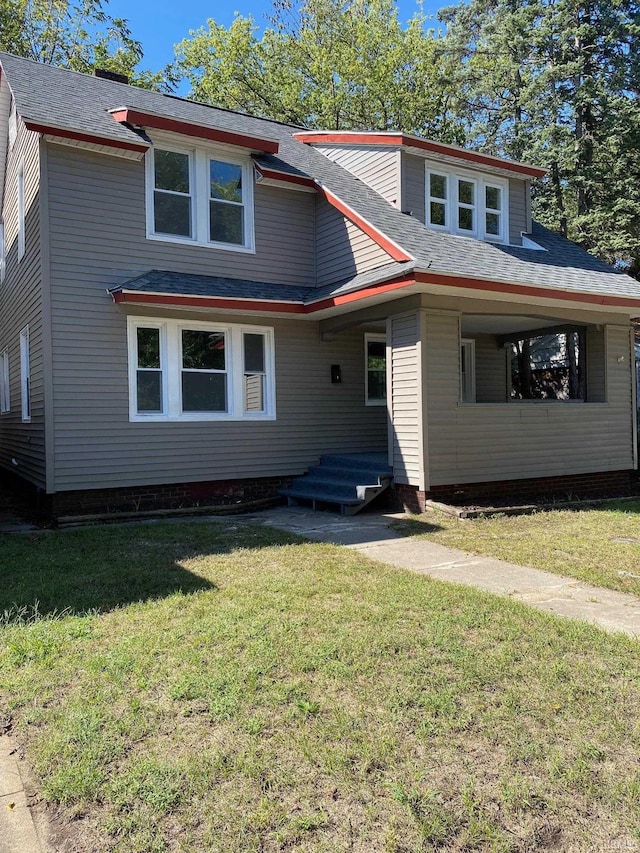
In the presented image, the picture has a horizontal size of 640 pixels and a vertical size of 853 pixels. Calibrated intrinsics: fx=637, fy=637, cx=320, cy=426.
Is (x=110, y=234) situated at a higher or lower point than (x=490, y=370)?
higher

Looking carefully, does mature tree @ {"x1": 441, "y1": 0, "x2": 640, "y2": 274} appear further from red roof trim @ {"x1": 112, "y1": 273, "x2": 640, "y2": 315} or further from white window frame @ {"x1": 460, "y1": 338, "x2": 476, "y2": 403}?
red roof trim @ {"x1": 112, "y1": 273, "x2": 640, "y2": 315}

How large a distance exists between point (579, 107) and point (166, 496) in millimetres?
16916

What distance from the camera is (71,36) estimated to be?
23.3 metres

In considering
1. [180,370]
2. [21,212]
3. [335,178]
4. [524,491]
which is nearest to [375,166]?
[335,178]

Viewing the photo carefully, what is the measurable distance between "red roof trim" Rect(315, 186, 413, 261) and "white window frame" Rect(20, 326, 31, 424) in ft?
17.9

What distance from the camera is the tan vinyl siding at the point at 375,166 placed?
11.3 meters

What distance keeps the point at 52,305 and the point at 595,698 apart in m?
8.24

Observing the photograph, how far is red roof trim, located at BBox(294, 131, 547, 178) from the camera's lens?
11117 mm

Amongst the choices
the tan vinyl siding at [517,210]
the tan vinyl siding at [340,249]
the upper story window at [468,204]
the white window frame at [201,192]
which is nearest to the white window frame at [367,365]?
the tan vinyl siding at [340,249]

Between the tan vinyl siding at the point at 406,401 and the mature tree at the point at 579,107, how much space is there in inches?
422

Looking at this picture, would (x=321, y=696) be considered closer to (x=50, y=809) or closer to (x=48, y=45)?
(x=50, y=809)

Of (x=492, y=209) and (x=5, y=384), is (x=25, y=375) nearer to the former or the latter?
(x=5, y=384)

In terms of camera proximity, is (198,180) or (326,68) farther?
(326,68)

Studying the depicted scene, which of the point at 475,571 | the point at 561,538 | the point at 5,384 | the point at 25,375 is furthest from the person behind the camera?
the point at 5,384
